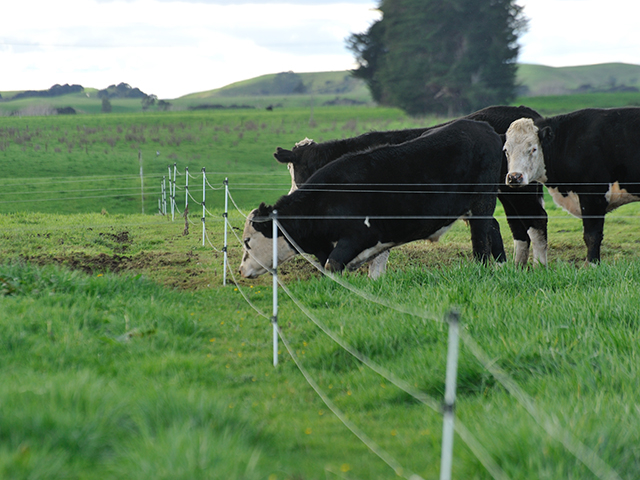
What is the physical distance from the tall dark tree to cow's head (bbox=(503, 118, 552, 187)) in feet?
138

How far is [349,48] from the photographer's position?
56.8m

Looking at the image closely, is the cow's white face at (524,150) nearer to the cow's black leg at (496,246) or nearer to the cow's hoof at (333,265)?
the cow's black leg at (496,246)

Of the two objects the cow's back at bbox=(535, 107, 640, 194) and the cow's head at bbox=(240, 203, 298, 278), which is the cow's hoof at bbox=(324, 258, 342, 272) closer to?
the cow's head at bbox=(240, 203, 298, 278)

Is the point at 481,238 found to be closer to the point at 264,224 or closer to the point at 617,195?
the point at 617,195

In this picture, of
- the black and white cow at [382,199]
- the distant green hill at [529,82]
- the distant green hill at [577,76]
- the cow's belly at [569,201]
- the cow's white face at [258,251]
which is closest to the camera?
the black and white cow at [382,199]

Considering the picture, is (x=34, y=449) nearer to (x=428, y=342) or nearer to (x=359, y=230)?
(x=428, y=342)

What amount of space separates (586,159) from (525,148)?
0.81 m

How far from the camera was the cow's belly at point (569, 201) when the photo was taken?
8.56 metres

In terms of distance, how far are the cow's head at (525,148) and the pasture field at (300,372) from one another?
1.88m

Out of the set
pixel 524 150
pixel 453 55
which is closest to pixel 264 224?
pixel 524 150

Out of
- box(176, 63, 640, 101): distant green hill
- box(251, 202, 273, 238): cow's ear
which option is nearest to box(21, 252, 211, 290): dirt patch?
box(251, 202, 273, 238): cow's ear

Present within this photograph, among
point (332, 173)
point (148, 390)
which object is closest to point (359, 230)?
point (332, 173)

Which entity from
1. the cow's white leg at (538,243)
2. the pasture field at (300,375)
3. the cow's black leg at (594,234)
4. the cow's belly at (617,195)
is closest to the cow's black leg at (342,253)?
the pasture field at (300,375)

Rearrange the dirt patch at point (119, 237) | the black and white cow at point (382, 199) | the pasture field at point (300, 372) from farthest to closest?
the dirt patch at point (119, 237), the black and white cow at point (382, 199), the pasture field at point (300, 372)
